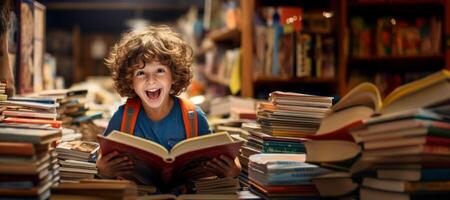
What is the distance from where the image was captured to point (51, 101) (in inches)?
91.0

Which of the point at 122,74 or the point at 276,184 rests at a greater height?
the point at 122,74

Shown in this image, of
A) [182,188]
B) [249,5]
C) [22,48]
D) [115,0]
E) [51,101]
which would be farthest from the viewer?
[115,0]

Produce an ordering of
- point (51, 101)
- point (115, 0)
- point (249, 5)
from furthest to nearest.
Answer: point (115, 0) < point (249, 5) < point (51, 101)

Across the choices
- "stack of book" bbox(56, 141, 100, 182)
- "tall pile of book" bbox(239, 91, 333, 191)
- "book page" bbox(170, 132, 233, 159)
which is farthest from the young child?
"book page" bbox(170, 132, 233, 159)

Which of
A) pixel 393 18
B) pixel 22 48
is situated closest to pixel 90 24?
pixel 393 18

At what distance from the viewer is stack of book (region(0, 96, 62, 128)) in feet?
7.11

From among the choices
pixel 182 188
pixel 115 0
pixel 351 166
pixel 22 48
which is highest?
pixel 115 0

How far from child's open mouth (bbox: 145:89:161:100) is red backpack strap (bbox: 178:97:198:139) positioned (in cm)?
14

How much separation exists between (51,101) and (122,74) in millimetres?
296

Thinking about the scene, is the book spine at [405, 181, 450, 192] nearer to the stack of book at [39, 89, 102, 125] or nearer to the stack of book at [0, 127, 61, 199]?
the stack of book at [0, 127, 61, 199]

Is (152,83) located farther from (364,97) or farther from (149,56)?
(364,97)

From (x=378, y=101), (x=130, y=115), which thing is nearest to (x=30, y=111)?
(x=130, y=115)

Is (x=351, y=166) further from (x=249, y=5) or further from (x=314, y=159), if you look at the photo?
(x=249, y=5)

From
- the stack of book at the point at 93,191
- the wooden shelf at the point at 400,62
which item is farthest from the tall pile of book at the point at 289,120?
the wooden shelf at the point at 400,62
